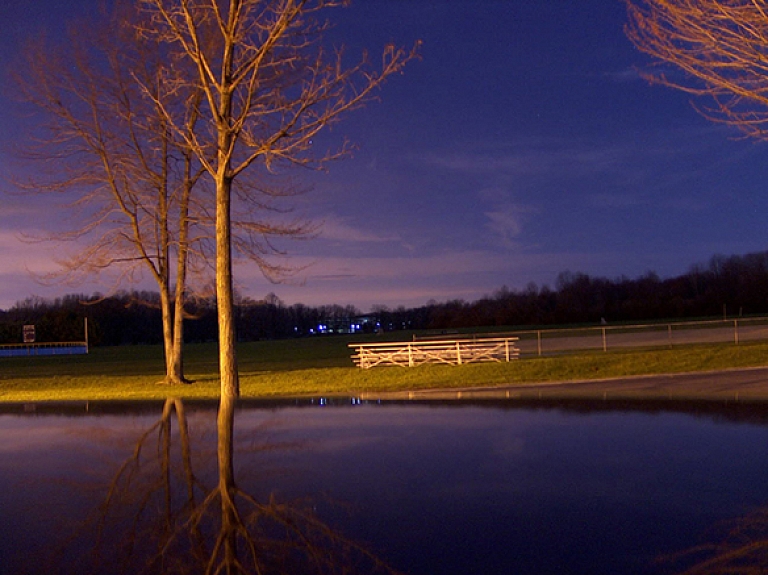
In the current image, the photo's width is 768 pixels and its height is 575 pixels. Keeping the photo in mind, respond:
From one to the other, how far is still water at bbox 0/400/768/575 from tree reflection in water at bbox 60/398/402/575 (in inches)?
0.6

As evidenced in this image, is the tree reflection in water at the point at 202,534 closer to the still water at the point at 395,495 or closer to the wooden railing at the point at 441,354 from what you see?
the still water at the point at 395,495

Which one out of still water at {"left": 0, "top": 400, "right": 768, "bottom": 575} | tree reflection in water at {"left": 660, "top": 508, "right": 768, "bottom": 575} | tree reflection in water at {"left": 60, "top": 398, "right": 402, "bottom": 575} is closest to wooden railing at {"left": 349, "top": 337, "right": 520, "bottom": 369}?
still water at {"left": 0, "top": 400, "right": 768, "bottom": 575}

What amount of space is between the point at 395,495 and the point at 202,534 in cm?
152

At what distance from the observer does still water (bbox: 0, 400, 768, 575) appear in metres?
4.25

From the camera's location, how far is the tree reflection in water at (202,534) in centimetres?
411

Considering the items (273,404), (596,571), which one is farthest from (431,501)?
(273,404)

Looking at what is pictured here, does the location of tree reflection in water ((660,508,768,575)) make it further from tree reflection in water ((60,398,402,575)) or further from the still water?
tree reflection in water ((60,398,402,575))

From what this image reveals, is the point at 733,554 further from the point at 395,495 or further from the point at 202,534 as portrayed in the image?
the point at 202,534

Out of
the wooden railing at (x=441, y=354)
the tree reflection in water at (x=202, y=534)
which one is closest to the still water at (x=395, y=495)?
the tree reflection in water at (x=202, y=534)

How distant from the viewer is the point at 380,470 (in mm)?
6285

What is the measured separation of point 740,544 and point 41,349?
250 ft

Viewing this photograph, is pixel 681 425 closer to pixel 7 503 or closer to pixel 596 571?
pixel 596 571

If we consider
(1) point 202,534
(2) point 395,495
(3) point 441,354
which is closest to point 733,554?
(2) point 395,495

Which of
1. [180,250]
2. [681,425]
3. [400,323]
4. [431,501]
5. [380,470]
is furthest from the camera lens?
[400,323]
